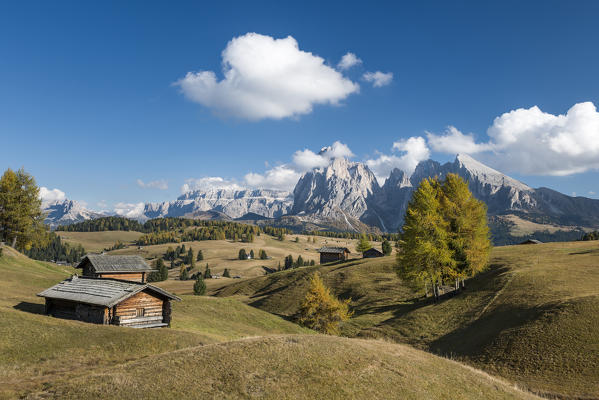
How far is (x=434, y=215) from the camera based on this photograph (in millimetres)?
43844

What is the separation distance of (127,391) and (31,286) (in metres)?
45.7

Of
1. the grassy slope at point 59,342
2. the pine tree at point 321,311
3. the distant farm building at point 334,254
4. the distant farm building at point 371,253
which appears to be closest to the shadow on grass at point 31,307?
the grassy slope at point 59,342

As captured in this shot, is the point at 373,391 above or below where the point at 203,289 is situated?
above

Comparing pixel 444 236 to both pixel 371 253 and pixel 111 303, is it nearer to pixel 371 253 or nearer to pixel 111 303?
pixel 111 303

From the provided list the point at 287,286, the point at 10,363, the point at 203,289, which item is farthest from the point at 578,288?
the point at 203,289

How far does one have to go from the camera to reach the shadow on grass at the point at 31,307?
3506 centimetres

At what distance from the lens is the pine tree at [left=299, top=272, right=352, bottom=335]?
5178 centimetres

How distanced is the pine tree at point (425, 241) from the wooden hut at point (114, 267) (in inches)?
1495

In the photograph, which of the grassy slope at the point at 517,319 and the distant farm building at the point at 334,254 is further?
the distant farm building at the point at 334,254

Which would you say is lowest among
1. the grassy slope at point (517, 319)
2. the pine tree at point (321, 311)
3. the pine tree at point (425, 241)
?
the pine tree at point (321, 311)

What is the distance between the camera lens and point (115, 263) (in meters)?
49.3

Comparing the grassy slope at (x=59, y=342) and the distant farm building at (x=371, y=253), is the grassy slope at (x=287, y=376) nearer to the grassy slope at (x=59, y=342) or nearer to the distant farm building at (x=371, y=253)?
the grassy slope at (x=59, y=342)

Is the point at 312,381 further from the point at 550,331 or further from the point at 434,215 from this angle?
the point at 434,215

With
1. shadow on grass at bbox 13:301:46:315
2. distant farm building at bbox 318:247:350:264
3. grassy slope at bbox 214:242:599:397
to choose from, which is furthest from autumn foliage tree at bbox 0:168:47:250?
distant farm building at bbox 318:247:350:264
